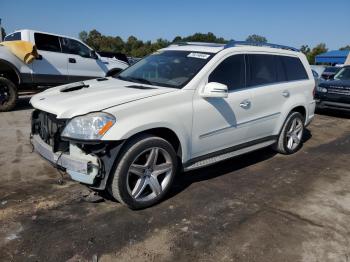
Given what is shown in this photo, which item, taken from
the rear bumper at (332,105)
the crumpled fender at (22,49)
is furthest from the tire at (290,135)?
the crumpled fender at (22,49)

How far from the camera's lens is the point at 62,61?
9719 millimetres

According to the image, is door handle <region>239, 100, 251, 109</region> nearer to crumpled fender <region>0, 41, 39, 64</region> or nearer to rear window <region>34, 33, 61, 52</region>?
crumpled fender <region>0, 41, 39, 64</region>

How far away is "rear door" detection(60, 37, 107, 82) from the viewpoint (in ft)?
32.6

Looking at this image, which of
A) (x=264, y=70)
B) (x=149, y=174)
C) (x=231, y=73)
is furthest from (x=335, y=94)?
(x=149, y=174)

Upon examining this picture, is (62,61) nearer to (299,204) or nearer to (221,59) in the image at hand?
(221,59)

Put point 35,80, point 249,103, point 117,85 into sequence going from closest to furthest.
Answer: point 117,85 → point 249,103 → point 35,80

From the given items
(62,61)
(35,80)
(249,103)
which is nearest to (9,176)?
(249,103)

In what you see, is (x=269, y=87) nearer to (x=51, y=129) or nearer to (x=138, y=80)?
(x=138, y=80)

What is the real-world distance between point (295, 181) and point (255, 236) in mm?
1732

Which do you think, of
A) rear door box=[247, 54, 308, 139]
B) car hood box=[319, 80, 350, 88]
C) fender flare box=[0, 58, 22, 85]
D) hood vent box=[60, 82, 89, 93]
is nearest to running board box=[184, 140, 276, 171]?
rear door box=[247, 54, 308, 139]

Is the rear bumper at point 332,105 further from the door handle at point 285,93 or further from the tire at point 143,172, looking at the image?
the tire at point 143,172

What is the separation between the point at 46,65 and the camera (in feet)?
30.6

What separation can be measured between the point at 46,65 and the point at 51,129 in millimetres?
6141

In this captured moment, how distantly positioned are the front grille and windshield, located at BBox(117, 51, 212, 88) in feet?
4.09
